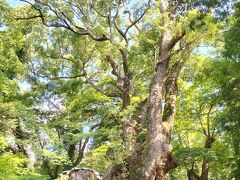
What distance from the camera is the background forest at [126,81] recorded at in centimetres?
945

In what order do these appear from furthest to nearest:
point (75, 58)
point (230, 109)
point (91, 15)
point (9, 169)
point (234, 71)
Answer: point (75, 58) → point (91, 15) → point (230, 109) → point (234, 71) → point (9, 169)

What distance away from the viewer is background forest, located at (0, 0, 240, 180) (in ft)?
31.0

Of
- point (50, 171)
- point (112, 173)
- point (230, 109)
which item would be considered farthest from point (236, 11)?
point (50, 171)

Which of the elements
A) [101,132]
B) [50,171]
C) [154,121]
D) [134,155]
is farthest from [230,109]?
[50,171]

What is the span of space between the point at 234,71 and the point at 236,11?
181 centimetres

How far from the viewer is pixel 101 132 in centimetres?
1355

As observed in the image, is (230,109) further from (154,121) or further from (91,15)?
(91,15)

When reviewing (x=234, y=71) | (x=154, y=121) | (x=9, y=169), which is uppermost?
(x=234, y=71)

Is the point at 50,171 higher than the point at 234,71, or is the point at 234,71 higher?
the point at 234,71

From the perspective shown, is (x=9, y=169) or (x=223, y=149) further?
(x=223, y=149)

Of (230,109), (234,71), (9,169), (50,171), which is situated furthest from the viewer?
(50,171)

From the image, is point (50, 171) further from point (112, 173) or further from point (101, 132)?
point (112, 173)

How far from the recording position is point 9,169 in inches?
301

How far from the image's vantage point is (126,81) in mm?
11844
